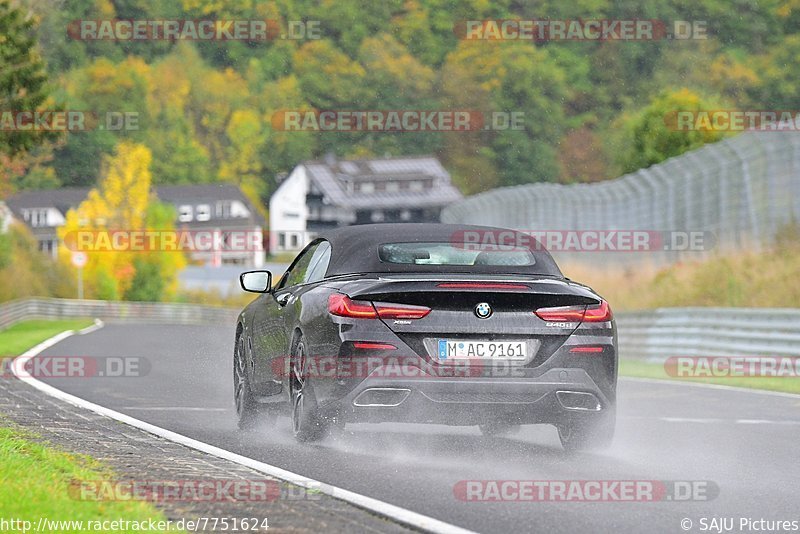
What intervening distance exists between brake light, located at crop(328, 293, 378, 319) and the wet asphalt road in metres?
0.88

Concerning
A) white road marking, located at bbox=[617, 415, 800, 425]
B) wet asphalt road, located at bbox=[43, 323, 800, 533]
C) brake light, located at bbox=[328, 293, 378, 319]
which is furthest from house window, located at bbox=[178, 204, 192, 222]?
brake light, located at bbox=[328, 293, 378, 319]

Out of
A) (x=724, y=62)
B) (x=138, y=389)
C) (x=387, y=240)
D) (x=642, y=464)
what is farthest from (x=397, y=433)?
(x=724, y=62)

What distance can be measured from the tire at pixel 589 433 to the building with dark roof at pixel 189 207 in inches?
5196

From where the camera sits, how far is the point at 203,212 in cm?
15125

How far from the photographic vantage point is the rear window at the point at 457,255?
437 inches
